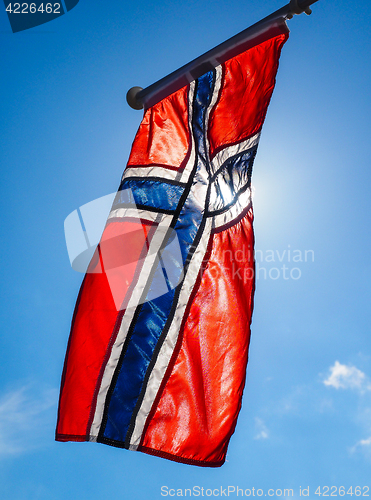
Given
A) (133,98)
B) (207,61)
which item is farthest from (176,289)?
(207,61)

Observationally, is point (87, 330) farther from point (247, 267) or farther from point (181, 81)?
point (181, 81)

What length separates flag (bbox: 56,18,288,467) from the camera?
262 cm

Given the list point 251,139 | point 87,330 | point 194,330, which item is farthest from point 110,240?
point 251,139

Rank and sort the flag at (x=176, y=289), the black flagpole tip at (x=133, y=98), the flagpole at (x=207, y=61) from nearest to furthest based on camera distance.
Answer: the flag at (x=176, y=289)
the flagpole at (x=207, y=61)
the black flagpole tip at (x=133, y=98)

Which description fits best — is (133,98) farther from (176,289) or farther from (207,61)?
(176,289)

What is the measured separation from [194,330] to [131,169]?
134cm

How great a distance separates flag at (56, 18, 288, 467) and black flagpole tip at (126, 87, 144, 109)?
4.0 inches

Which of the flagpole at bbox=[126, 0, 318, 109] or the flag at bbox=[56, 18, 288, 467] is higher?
the flagpole at bbox=[126, 0, 318, 109]

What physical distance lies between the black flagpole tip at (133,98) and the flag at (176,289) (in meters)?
0.10

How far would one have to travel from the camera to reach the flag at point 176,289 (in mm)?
2615

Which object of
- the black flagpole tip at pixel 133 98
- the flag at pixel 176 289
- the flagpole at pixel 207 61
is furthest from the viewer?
the black flagpole tip at pixel 133 98

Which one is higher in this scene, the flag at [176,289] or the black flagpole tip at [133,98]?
the black flagpole tip at [133,98]

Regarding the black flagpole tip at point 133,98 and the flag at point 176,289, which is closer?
the flag at point 176,289

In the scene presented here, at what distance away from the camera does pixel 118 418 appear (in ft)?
8.45
